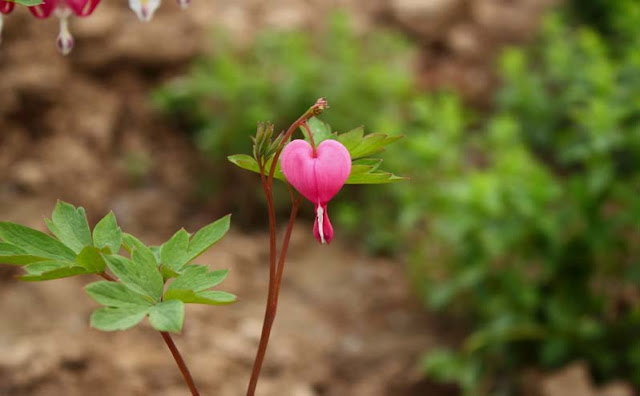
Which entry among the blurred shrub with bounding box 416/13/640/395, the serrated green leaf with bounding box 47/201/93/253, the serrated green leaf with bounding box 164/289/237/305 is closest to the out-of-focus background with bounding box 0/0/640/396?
the blurred shrub with bounding box 416/13/640/395

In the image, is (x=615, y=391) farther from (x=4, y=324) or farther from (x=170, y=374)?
(x=4, y=324)

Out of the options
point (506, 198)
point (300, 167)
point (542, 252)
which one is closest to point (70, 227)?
point (300, 167)

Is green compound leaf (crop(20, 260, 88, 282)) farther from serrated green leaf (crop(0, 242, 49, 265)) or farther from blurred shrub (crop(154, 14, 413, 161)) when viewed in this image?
blurred shrub (crop(154, 14, 413, 161))

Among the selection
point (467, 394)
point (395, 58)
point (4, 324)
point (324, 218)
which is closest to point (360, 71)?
point (395, 58)

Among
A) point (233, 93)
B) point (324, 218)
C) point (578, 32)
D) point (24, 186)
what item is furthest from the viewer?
point (578, 32)

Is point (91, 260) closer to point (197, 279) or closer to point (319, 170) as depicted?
point (197, 279)

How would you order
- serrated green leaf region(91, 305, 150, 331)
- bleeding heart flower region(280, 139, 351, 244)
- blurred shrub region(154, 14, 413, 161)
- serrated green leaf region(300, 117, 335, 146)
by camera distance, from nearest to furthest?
serrated green leaf region(91, 305, 150, 331) < bleeding heart flower region(280, 139, 351, 244) < serrated green leaf region(300, 117, 335, 146) < blurred shrub region(154, 14, 413, 161)
